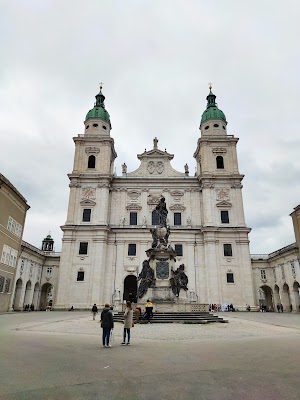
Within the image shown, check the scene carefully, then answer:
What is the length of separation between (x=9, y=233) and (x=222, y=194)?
3058 centimetres

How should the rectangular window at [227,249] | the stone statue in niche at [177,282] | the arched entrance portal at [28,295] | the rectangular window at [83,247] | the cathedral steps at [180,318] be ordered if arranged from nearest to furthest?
the cathedral steps at [180,318], the stone statue in niche at [177,282], the arched entrance portal at [28,295], the rectangular window at [227,249], the rectangular window at [83,247]

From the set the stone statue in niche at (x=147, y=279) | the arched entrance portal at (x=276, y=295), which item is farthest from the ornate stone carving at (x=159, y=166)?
the stone statue in niche at (x=147, y=279)

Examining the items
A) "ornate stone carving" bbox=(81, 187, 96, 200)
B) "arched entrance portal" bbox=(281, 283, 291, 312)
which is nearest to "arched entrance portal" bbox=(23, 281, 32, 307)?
"ornate stone carving" bbox=(81, 187, 96, 200)

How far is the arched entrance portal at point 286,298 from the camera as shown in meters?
44.2

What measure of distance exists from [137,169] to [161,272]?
1199 inches

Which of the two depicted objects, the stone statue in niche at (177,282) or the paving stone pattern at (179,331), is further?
the stone statue in niche at (177,282)

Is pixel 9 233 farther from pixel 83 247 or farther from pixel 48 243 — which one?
pixel 48 243

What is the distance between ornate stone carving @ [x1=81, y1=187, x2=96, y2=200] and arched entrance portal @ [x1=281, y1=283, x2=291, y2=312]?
103 ft

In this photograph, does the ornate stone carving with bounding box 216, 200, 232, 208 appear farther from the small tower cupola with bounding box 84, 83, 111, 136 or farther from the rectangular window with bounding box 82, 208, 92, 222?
the small tower cupola with bounding box 84, 83, 111, 136

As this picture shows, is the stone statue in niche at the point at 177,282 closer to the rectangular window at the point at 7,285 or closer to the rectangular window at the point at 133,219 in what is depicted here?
the rectangular window at the point at 7,285

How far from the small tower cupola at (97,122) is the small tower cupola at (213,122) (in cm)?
1693

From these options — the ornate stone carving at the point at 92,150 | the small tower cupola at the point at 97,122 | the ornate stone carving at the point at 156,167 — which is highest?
the small tower cupola at the point at 97,122

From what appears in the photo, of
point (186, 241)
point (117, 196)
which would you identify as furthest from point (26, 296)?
point (186, 241)

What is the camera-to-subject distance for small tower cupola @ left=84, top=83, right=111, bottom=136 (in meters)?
53.2
